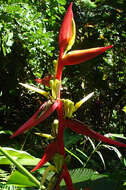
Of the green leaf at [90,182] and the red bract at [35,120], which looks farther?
the green leaf at [90,182]

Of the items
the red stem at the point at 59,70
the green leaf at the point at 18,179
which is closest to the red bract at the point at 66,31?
the red stem at the point at 59,70

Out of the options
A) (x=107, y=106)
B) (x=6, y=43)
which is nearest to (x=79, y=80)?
(x=107, y=106)

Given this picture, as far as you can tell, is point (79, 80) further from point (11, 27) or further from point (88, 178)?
point (88, 178)

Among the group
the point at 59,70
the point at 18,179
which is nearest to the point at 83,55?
the point at 59,70

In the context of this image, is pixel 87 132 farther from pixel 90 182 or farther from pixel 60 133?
pixel 90 182

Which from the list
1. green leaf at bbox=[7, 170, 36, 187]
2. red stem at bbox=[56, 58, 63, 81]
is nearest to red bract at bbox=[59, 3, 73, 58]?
red stem at bbox=[56, 58, 63, 81]

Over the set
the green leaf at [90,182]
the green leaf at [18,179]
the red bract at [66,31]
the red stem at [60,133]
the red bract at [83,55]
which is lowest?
the green leaf at [90,182]

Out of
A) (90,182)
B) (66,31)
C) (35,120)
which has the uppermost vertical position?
(66,31)

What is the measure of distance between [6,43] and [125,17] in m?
1.12

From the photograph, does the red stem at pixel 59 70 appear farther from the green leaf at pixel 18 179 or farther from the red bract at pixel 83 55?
the green leaf at pixel 18 179

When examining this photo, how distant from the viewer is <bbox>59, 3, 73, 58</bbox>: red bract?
27 cm

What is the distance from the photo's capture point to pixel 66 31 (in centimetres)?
28

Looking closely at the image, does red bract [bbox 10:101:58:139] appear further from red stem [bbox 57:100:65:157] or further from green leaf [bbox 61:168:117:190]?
green leaf [bbox 61:168:117:190]

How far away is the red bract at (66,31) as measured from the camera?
0.27m
